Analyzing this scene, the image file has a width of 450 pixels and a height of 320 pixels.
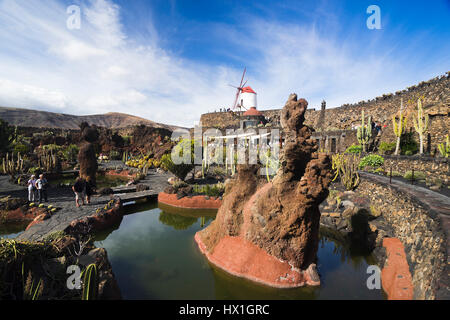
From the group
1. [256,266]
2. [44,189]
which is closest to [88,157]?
[44,189]

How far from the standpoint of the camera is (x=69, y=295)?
3.41 meters

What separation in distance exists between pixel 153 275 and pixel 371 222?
23.5 feet

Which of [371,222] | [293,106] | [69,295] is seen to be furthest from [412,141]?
[69,295]

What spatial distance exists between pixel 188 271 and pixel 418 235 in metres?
5.61

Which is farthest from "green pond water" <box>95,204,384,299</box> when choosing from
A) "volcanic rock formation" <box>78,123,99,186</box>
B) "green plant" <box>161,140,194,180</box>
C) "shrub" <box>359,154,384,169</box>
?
"shrub" <box>359,154,384,169</box>

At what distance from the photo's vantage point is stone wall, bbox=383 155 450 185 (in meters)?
9.00

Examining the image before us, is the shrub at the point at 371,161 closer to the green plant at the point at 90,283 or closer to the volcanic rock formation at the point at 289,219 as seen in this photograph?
the volcanic rock formation at the point at 289,219

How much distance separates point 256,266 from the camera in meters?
4.80

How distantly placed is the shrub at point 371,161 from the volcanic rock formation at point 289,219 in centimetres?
1196

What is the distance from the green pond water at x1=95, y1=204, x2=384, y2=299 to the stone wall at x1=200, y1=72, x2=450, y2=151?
13745 millimetres

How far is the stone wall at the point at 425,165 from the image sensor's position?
29.5 ft

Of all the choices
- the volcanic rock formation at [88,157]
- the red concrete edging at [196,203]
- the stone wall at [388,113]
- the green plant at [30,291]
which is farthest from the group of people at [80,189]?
the stone wall at [388,113]

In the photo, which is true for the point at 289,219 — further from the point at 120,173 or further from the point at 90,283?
the point at 120,173
